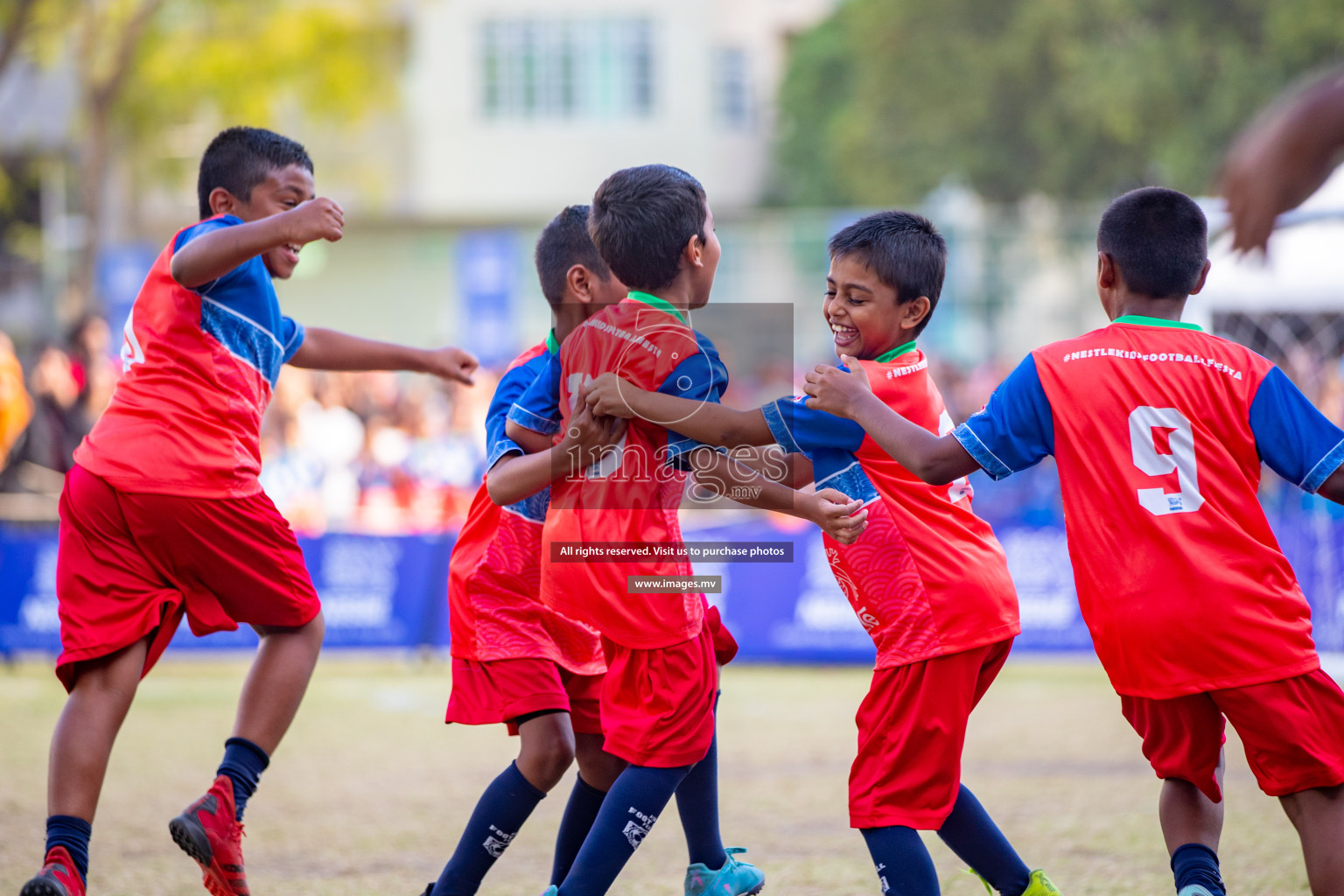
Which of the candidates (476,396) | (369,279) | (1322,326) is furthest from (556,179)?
(1322,326)

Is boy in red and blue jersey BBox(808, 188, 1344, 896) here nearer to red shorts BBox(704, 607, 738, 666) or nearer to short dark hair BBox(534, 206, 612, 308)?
red shorts BBox(704, 607, 738, 666)

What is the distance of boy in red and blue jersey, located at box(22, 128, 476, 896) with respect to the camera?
12.4ft

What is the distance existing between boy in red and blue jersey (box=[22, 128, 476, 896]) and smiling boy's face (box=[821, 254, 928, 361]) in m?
1.33

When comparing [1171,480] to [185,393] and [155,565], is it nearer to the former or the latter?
[185,393]

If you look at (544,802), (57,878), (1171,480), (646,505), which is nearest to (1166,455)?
(1171,480)

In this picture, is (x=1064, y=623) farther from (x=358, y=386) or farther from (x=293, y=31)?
(x=293, y=31)

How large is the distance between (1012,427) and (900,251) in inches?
20.1

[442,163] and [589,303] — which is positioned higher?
[442,163]

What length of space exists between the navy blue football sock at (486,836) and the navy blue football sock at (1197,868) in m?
1.62

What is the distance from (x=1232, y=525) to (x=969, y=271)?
22943mm

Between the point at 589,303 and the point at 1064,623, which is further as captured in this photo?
the point at 1064,623

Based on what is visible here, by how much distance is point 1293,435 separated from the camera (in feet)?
10.5

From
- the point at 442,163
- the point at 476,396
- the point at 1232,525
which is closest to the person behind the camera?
the point at 1232,525

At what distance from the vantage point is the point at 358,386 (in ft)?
55.0
